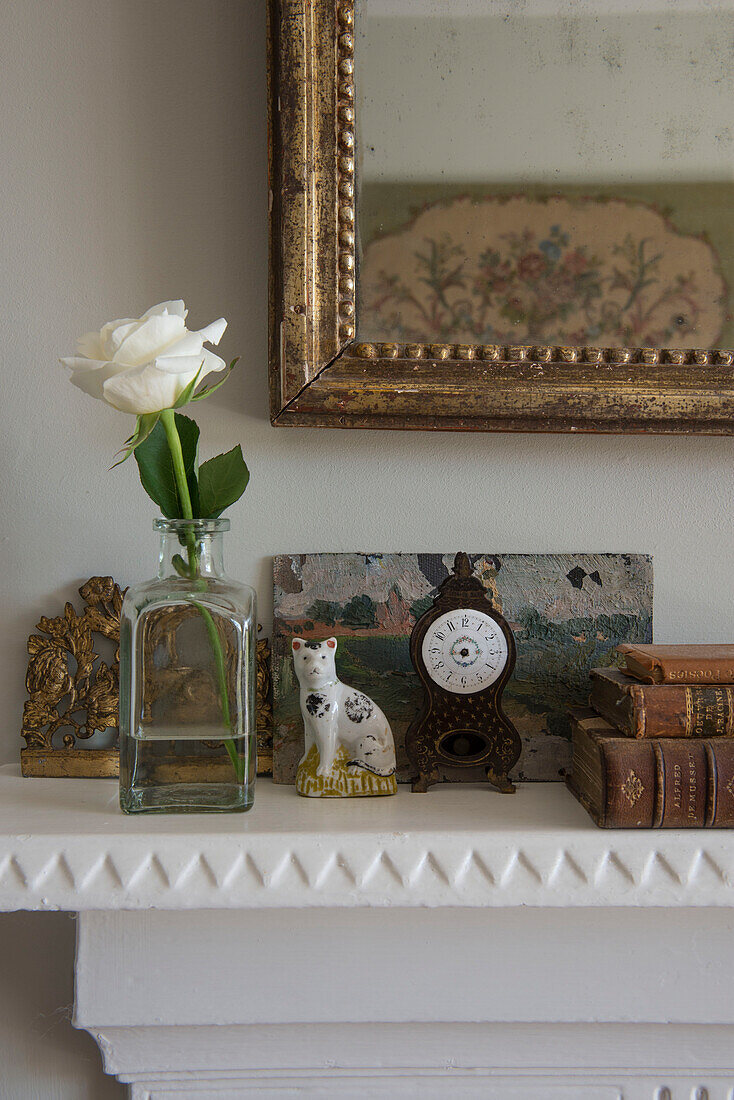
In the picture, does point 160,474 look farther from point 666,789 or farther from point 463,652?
point 666,789

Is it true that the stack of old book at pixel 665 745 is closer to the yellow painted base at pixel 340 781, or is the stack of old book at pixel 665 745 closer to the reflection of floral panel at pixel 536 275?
the yellow painted base at pixel 340 781

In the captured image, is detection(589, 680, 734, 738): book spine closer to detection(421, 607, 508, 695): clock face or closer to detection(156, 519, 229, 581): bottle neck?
detection(421, 607, 508, 695): clock face

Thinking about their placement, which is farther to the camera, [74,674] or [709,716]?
[74,674]

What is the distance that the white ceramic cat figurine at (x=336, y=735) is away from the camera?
668mm

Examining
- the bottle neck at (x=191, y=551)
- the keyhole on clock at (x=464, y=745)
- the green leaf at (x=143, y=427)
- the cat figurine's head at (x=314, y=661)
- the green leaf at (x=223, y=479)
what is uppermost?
the green leaf at (x=143, y=427)

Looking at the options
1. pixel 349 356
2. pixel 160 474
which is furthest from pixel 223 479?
pixel 349 356

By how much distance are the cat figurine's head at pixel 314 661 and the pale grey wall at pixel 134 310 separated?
116 millimetres

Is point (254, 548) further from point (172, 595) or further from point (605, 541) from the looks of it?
point (605, 541)

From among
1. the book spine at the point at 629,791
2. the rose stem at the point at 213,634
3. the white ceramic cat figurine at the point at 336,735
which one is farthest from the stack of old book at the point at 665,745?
the rose stem at the point at 213,634

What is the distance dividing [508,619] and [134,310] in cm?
44

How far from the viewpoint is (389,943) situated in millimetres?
667

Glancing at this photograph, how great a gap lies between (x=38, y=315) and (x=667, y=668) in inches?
24.1

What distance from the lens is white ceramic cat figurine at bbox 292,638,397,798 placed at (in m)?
0.67

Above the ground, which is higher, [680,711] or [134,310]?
[134,310]
